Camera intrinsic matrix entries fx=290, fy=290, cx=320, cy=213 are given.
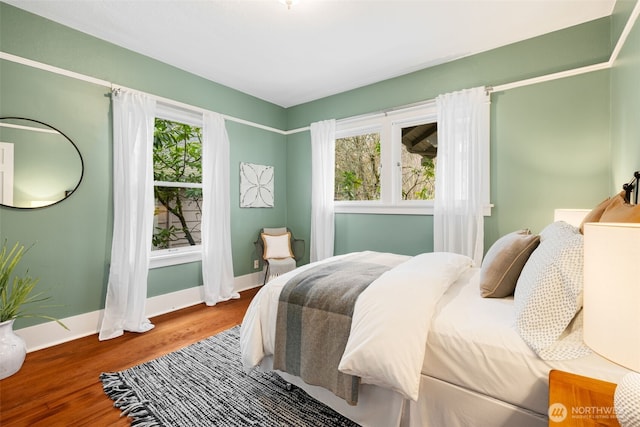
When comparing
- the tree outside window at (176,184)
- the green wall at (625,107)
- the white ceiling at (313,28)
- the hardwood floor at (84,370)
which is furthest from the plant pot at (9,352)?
the green wall at (625,107)

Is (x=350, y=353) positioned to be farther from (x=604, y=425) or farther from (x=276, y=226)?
(x=276, y=226)

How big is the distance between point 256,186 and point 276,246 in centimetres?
90

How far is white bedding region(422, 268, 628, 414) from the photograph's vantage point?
1.02 meters

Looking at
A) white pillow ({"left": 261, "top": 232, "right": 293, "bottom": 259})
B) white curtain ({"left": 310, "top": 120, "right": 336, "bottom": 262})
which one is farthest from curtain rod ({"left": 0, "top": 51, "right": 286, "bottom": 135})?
white pillow ({"left": 261, "top": 232, "right": 293, "bottom": 259})

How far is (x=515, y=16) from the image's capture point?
2.39m

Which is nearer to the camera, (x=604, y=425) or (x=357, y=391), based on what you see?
(x=604, y=425)

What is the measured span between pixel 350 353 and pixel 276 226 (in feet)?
10.8

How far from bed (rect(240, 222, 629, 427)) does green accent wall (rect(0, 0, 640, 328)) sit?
1.44m

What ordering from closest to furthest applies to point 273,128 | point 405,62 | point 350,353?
point 350,353
point 405,62
point 273,128

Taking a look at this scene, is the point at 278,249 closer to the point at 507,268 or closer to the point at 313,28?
the point at 313,28

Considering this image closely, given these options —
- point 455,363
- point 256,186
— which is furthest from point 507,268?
point 256,186

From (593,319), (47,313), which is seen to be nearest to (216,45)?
(47,313)

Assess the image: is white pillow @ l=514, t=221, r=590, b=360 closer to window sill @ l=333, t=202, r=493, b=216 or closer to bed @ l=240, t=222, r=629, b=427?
bed @ l=240, t=222, r=629, b=427

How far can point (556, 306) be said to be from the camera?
1057mm
